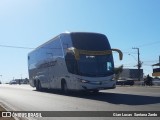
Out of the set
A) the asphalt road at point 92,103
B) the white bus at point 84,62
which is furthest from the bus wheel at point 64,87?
the asphalt road at point 92,103

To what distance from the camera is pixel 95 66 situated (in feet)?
80.4

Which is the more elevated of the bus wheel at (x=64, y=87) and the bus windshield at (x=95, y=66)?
the bus windshield at (x=95, y=66)

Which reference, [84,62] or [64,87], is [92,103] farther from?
[64,87]

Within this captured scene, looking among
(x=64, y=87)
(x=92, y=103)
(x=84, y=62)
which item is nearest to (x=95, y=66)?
(x=84, y=62)

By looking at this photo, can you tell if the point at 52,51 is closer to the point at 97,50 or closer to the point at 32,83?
the point at 97,50

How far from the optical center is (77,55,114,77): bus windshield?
24.3 m

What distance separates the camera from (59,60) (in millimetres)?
27766

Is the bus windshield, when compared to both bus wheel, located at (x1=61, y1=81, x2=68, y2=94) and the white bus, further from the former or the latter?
bus wheel, located at (x1=61, y1=81, x2=68, y2=94)

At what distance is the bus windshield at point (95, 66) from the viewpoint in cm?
2431

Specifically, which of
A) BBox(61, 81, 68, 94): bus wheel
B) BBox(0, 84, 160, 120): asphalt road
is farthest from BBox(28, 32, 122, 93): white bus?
BBox(0, 84, 160, 120): asphalt road

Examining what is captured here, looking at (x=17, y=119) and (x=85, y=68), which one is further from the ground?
(x=85, y=68)

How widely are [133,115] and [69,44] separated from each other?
13.1m

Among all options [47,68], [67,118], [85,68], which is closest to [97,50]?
[85,68]

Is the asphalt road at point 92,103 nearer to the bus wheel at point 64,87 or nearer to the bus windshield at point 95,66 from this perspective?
the bus windshield at point 95,66
